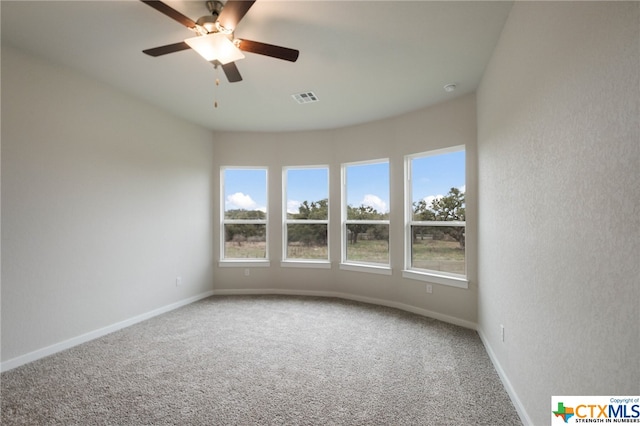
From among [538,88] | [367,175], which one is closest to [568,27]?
[538,88]

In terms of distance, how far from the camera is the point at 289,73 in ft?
10.2

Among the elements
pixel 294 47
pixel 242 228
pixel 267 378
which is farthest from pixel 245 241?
pixel 294 47

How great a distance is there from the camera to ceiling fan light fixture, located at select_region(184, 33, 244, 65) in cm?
207

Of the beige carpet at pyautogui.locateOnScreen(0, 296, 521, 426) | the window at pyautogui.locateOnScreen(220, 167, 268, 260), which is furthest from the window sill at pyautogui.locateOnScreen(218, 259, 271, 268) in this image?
the beige carpet at pyautogui.locateOnScreen(0, 296, 521, 426)

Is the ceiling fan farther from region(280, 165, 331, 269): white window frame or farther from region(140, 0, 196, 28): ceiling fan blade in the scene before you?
region(280, 165, 331, 269): white window frame

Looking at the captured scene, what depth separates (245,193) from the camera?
5.37 metres

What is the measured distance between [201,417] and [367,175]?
377 centimetres

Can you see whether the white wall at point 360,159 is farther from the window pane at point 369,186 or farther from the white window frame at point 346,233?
the window pane at point 369,186

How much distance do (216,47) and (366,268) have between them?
357 centimetres

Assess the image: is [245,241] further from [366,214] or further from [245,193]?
[366,214]

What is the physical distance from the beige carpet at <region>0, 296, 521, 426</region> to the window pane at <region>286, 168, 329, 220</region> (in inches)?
78.1

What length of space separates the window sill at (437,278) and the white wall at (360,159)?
2.6 inches

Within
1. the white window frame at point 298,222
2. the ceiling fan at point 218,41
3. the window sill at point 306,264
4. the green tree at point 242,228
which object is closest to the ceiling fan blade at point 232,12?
the ceiling fan at point 218,41

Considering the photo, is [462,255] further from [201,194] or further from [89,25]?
[89,25]
